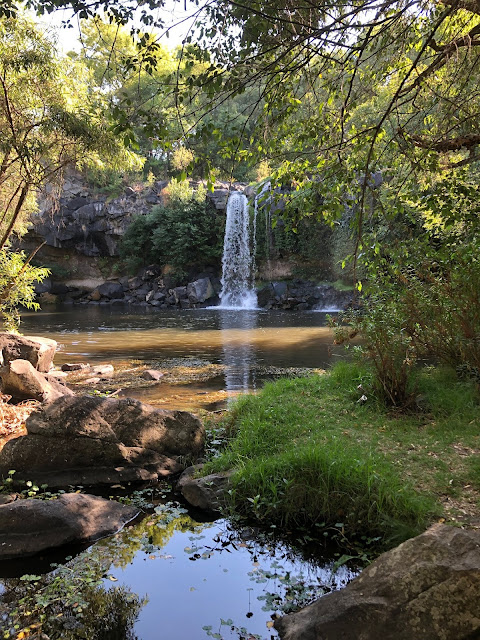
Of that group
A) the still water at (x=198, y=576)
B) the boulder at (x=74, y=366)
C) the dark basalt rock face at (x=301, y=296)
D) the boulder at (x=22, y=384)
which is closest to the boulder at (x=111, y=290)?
the dark basalt rock face at (x=301, y=296)

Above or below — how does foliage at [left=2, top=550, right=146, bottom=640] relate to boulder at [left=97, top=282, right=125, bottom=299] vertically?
below

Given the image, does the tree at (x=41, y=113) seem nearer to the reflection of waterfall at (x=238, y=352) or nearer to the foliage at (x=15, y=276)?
the foliage at (x=15, y=276)

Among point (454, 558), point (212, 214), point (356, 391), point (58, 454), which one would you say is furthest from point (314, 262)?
point (454, 558)

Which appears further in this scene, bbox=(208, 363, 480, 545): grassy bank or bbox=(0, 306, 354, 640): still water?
bbox=(208, 363, 480, 545): grassy bank

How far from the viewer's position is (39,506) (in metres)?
3.68

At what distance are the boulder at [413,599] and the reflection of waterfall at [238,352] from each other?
5.84m

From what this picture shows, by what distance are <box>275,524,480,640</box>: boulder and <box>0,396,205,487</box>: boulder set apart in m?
2.76

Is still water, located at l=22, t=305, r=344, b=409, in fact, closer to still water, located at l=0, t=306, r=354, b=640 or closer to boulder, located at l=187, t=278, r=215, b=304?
boulder, located at l=187, t=278, r=215, b=304

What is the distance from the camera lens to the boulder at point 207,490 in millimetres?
4148

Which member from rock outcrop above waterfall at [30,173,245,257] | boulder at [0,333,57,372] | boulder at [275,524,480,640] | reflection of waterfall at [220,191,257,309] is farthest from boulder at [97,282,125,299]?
boulder at [275,524,480,640]

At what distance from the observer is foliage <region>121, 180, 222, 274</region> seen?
95.2 feet

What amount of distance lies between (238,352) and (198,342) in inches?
87.0

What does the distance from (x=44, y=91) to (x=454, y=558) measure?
23.3 ft

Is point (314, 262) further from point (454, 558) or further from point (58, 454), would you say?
point (454, 558)
